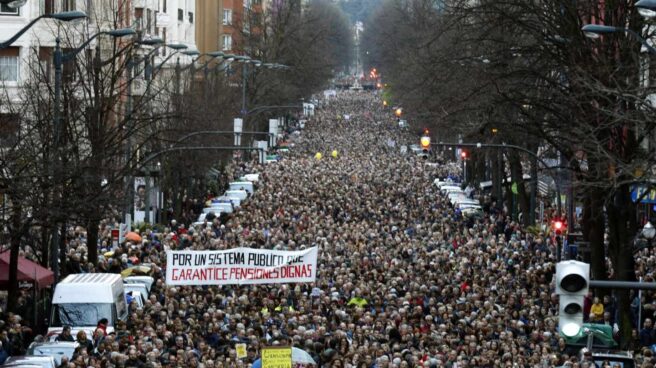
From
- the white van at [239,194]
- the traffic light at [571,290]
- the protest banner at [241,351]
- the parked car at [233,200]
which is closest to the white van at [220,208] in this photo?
the parked car at [233,200]

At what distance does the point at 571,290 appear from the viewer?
12.4 metres

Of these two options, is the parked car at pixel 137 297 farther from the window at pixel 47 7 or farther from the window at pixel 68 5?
the window at pixel 47 7

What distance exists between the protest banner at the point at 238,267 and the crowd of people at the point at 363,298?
0.52 metres

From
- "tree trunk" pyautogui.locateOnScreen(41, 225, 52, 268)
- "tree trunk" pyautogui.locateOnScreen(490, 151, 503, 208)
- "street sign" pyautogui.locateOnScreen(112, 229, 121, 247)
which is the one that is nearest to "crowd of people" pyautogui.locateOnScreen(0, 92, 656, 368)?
"street sign" pyautogui.locateOnScreen(112, 229, 121, 247)

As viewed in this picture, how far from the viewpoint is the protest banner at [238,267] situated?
104ft

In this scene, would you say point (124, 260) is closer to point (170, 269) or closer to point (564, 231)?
point (170, 269)

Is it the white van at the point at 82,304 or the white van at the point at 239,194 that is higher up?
the white van at the point at 82,304

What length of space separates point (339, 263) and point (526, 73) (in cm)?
649

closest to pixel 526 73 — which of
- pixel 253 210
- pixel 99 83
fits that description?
pixel 99 83

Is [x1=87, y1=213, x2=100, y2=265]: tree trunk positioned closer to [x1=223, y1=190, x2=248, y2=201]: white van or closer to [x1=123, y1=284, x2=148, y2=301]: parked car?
[x1=123, y1=284, x2=148, y2=301]: parked car

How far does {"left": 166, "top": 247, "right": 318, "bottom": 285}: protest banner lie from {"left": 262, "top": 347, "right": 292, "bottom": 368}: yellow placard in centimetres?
1018

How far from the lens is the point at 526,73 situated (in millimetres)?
37938

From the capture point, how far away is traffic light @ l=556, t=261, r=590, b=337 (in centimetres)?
1238

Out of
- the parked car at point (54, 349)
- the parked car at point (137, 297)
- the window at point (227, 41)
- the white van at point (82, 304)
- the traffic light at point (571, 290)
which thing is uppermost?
the window at point (227, 41)
